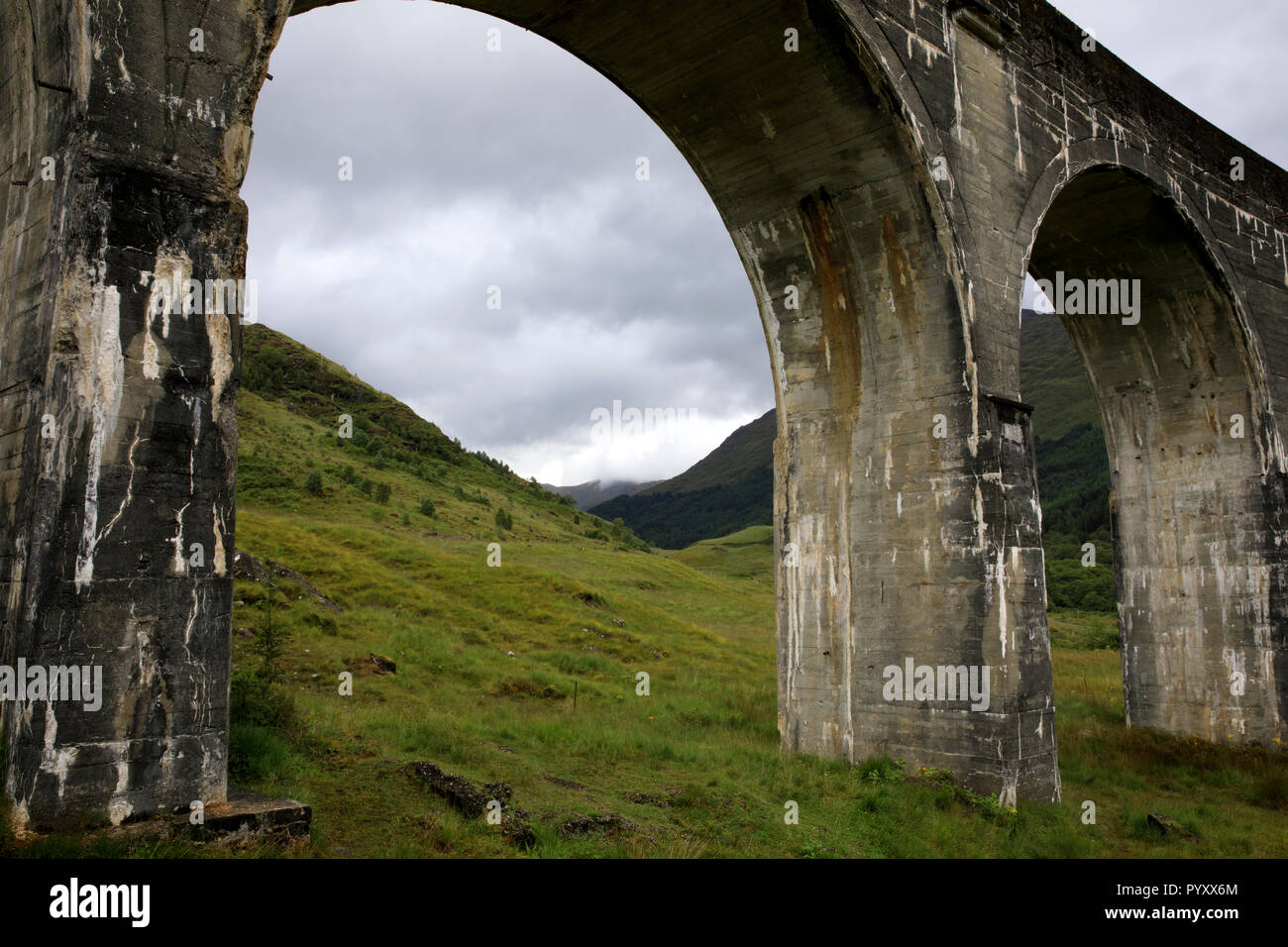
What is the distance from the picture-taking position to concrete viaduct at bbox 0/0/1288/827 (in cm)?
393

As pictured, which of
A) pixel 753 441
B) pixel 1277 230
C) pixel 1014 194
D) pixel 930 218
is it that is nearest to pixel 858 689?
pixel 930 218

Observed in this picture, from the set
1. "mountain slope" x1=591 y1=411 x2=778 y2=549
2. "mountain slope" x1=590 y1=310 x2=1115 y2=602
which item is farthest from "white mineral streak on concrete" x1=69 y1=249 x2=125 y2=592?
"mountain slope" x1=591 y1=411 x2=778 y2=549

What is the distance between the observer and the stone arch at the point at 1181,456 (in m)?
11.5

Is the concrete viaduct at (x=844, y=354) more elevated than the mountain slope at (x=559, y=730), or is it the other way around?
the concrete viaduct at (x=844, y=354)

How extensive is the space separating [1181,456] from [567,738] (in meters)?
9.42

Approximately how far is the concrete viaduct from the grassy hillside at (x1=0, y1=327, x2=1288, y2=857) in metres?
0.72

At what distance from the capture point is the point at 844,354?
895 cm

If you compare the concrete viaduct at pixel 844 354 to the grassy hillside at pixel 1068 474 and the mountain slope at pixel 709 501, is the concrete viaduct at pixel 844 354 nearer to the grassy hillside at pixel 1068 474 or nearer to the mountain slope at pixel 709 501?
the grassy hillside at pixel 1068 474

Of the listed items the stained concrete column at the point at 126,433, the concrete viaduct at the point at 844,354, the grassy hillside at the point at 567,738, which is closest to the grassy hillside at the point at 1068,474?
A: the concrete viaduct at the point at 844,354

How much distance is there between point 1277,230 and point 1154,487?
461cm

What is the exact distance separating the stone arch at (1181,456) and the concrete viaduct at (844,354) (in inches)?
1.5

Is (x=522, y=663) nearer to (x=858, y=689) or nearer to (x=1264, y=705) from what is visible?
(x=858, y=689)

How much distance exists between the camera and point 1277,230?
1358 centimetres

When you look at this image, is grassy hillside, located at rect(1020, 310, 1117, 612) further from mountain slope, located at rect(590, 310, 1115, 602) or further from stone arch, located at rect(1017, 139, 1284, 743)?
stone arch, located at rect(1017, 139, 1284, 743)
